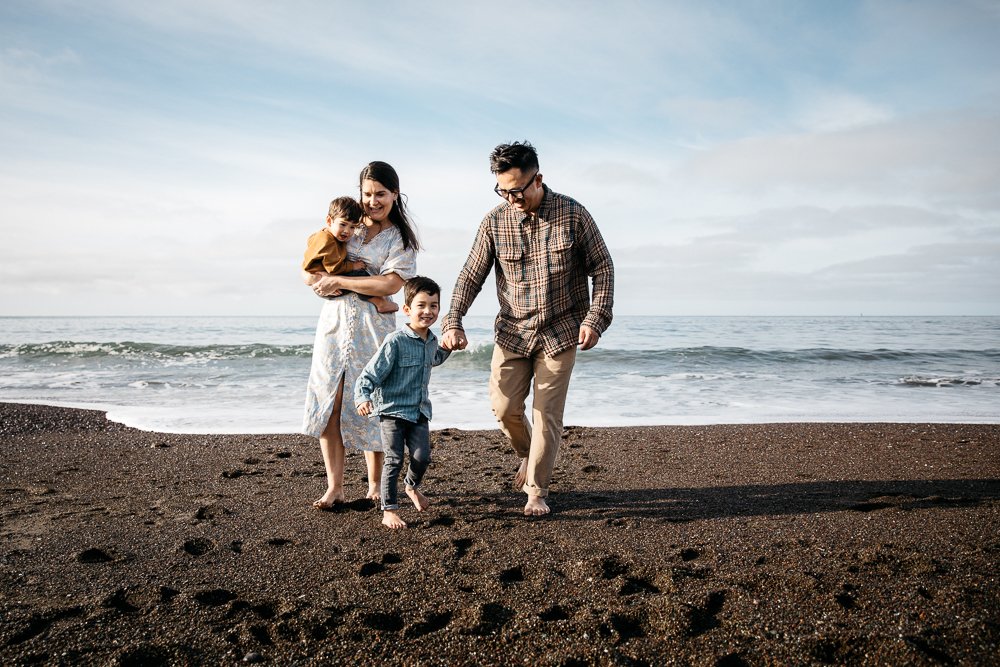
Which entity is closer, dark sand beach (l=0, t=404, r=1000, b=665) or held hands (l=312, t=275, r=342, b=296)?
dark sand beach (l=0, t=404, r=1000, b=665)

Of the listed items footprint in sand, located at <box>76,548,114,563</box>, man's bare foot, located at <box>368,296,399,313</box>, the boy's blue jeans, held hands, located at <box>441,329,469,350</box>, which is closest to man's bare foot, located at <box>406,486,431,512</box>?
the boy's blue jeans

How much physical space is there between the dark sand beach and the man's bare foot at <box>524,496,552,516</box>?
103mm

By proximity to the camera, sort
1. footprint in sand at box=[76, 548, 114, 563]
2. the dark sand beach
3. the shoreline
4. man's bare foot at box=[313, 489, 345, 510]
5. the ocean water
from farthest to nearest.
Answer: the ocean water
the shoreline
man's bare foot at box=[313, 489, 345, 510]
footprint in sand at box=[76, 548, 114, 563]
the dark sand beach

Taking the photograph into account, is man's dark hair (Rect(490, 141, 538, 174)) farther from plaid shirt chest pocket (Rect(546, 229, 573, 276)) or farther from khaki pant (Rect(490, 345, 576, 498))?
khaki pant (Rect(490, 345, 576, 498))

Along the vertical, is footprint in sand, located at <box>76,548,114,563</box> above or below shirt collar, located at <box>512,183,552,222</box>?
below

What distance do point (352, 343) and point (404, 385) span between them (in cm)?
40

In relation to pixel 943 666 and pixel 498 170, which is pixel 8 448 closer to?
pixel 498 170

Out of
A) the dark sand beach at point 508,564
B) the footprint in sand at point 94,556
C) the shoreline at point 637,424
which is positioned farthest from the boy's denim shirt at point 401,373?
the shoreline at point 637,424

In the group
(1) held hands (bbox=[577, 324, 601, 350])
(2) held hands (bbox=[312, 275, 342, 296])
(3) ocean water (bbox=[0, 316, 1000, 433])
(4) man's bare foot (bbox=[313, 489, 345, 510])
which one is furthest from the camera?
(3) ocean water (bbox=[0, 316, 1000, 433])

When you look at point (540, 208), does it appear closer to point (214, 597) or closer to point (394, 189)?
point (394, 189)

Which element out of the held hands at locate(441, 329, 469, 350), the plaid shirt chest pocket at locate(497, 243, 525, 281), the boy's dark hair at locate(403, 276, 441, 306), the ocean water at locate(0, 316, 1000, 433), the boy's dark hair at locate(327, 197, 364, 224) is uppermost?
the boy's dark hair at locate(327, 197, 364, 224)

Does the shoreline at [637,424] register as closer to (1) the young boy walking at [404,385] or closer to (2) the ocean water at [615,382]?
(2) the ocean water at [615,382]

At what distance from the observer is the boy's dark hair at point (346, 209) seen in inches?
135

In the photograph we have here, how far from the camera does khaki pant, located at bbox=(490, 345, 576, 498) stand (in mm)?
3525
